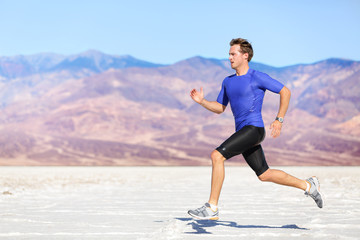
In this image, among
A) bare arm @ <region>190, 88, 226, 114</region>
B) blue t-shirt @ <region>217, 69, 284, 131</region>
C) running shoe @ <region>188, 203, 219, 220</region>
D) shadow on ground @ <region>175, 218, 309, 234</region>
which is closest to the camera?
running shoe @ <region>188, 203, 219, 220</region>

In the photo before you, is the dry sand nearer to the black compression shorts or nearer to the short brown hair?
the black compression shorts

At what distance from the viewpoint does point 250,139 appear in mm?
5012

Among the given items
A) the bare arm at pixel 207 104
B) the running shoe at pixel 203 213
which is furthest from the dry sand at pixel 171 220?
the bare arm at pixel 207 104

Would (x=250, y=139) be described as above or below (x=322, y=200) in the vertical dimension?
above

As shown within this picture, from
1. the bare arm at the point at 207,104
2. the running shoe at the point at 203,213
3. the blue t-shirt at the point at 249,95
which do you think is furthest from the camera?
the bare arm at the point at 207,104

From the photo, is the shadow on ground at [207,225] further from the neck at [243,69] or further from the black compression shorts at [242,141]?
the neck at [243,69]

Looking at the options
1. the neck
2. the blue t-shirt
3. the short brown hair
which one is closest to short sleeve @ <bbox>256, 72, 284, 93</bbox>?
the blue t-shirt

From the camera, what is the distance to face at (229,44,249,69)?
5270mm

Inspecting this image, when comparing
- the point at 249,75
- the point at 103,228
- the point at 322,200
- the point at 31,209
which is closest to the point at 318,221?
the point at 322,200

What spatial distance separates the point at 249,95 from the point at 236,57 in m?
0.44

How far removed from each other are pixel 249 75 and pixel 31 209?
3851 millimetres

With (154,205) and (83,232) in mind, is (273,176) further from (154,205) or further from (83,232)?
(154,205)

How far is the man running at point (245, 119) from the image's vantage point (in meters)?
5.00

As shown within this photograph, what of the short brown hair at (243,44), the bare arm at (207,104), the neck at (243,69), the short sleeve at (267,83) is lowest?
the bare arm at (207,104)
